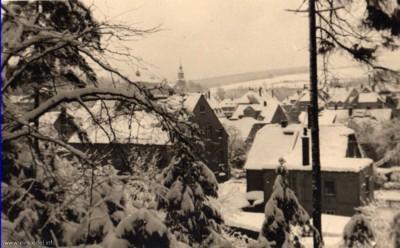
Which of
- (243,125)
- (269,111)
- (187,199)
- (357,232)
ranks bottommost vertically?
(243,125)

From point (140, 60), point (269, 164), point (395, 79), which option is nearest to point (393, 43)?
point (395, 79)

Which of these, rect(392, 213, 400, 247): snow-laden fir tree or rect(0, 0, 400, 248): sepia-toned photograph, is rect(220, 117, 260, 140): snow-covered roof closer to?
rect(0, 0, 400, 248): sepia-toned photograph

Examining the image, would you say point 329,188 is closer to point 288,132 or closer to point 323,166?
point 323,166

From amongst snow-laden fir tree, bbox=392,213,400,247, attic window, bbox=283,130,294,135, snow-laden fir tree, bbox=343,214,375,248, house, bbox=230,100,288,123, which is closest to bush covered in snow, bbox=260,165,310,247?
snow-laden fir tree, bbox=343,214,375,248

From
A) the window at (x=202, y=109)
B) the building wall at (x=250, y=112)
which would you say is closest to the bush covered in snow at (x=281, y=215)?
the window at (x=202, y=109)

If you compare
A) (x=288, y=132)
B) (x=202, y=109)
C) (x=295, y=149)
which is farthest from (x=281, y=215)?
(x=202, y=109)

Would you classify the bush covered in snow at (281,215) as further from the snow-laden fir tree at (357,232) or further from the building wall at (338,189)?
the building wall at (338,189)
